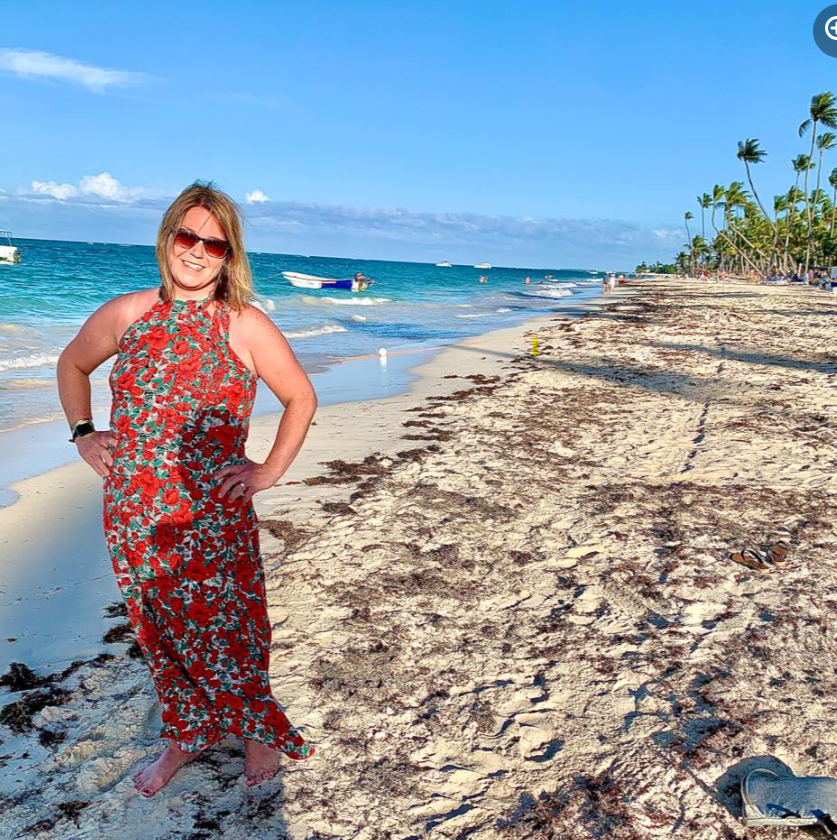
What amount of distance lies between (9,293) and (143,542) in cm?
3151

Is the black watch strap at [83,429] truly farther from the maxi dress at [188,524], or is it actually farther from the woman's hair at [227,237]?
the woman's hair at [227,237]

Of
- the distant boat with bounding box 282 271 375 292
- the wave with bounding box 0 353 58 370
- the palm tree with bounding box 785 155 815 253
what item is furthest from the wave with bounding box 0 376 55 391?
the palm tree with bounding box 785 155 815 253

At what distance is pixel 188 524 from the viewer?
2.46 meters

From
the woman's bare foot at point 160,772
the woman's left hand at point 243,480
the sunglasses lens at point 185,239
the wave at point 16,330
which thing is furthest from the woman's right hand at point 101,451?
the wave at point 16,330

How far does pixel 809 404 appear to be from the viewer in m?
8.84

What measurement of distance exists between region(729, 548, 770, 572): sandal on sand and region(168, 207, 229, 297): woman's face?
365cm

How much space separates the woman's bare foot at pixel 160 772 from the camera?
261 cm

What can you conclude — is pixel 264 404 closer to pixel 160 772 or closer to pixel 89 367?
pixel 89 367

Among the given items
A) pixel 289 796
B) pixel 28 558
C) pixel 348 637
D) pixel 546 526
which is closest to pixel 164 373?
pixel 289 796

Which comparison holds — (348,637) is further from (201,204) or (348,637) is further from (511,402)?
(511,402)

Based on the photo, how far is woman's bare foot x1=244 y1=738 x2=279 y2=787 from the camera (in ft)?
8.80

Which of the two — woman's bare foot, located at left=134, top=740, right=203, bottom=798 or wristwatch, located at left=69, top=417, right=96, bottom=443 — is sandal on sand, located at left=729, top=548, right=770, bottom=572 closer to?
woman's bare foot, located at left=134, top=740, right=203, bottom=798

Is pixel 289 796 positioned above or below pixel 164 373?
below

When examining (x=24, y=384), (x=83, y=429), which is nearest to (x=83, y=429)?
(x=83, y=429)
